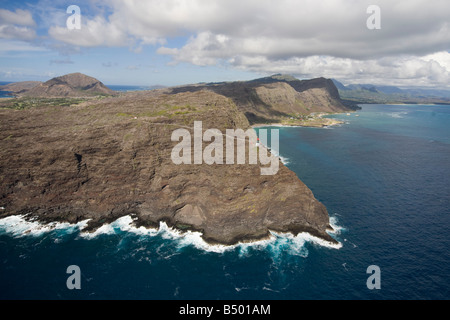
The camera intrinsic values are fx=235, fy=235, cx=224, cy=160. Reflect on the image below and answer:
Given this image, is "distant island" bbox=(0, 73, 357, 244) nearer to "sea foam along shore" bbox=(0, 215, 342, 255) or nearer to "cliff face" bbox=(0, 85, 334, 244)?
"cliff face" bbox=(0, 85, 334, 244)

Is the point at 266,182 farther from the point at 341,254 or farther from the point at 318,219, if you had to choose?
the point at 341,254

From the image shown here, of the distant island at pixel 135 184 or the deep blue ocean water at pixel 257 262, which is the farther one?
the distant island at pixel 135 184

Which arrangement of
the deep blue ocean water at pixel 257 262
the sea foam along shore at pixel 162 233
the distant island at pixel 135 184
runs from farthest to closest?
the distant island at pixel 135 184
the sea foam along shore at pixel 162 233
the deep blue ocean water at pixel 257 262

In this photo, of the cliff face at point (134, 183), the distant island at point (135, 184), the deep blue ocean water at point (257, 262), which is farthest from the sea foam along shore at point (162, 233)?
the cliff face at point (134, 183)

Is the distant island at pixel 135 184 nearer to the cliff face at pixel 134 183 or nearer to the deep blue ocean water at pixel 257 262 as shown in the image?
the cliff face at pixel 134 183

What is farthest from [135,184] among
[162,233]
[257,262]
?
[257,262]

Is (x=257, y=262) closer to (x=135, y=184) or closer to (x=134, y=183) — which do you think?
(x=135, y=184)

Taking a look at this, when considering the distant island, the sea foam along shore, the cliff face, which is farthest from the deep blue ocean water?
the cliff face
